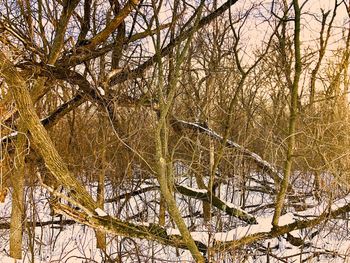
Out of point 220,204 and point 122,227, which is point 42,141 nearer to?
point 122,227

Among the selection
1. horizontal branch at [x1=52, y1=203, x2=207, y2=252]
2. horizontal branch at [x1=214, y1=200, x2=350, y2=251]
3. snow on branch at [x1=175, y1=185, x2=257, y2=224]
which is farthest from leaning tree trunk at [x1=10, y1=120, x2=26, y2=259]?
horizontal branch at [x1=214, y1=200, x2=350, y2=251]

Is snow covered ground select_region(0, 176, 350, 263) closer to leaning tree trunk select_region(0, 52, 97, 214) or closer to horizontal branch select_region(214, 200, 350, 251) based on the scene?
horizontal branch select_region(214, 200, 350, 251)

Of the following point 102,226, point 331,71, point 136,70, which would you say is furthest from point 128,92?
point 331,71

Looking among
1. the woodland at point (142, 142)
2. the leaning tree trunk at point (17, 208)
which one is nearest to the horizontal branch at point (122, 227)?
the woodland at point (142, 142)

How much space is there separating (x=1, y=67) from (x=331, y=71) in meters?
8.47

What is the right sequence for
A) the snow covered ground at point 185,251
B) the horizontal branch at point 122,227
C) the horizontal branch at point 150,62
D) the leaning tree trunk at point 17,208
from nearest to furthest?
the horizontal branch at point 122,227
the snow covered ground at point 185,251
the horizontal branch at point 150,62
the leaning tree trunk at point 17,208

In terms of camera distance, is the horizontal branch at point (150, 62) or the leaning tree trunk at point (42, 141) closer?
the leaning tree trunk at point (42, 141)

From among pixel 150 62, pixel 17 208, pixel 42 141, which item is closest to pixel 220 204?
pixel 150 62

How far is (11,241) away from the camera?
5.95 meters

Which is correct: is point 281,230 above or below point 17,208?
below

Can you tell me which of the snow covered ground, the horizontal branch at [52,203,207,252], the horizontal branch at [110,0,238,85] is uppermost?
the horizontal branch at [110,0,238,85]

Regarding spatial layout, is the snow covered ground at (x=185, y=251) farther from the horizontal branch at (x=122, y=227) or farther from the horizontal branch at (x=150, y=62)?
the horizontal branch at (x=150, y=62)

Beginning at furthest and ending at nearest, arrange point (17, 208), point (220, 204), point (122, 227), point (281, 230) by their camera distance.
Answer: point (17, 208) < point (220, 204) < point (281, 230) < point (122, 227)

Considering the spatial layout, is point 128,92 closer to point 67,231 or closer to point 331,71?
point 67,231
